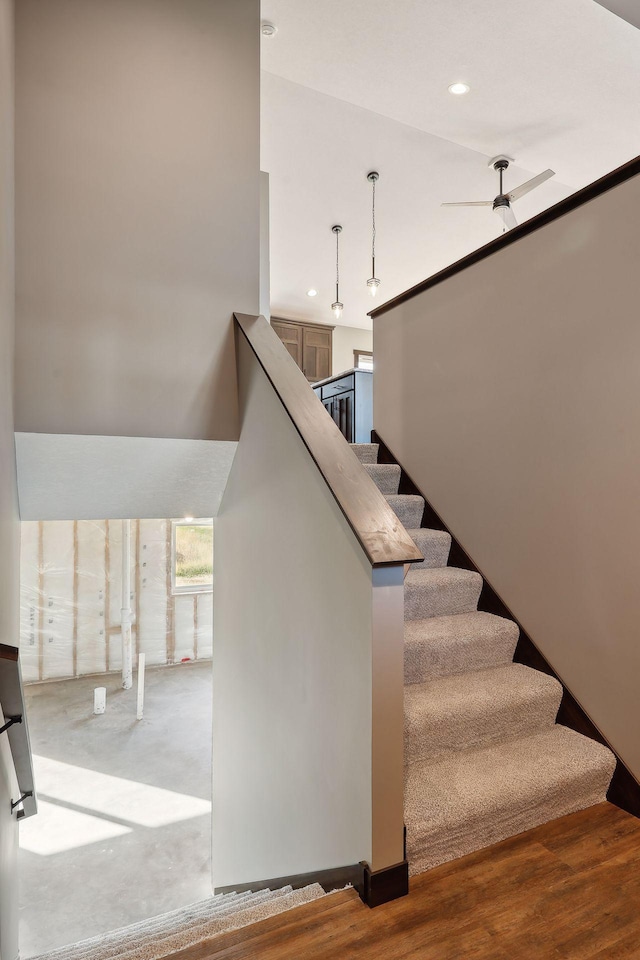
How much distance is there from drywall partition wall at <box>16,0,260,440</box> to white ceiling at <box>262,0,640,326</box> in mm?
746

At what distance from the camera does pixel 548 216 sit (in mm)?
2490

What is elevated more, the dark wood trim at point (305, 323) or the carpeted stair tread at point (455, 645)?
the dark wood trim at point (305, 323)

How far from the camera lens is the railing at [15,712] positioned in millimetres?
1467

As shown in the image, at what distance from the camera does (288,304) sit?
26.6 ft

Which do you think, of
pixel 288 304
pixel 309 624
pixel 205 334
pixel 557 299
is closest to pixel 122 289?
pixel 205 334

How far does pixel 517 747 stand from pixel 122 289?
2.51 metres

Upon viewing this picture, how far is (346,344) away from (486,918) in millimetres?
8279

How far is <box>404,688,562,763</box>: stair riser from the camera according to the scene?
2.03 m

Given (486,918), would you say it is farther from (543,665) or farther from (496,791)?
(543,665)

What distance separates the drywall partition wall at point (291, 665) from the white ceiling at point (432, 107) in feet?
6.49

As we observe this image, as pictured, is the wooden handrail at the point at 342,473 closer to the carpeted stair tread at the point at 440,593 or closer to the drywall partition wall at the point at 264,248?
the carpeted stair tread at the point at 440,593

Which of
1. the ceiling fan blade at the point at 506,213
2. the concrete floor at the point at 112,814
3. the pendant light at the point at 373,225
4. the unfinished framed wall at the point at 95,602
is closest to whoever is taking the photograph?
the concrete floor at the point at 112,814

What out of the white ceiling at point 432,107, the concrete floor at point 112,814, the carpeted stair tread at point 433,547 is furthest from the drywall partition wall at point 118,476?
the concrete floor at point 112,814

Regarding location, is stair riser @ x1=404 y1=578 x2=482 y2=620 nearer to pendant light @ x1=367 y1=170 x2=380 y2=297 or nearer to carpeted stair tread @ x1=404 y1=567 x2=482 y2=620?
carpeted stair tread @ x1=404 y1=567 x2=482 y2=620
